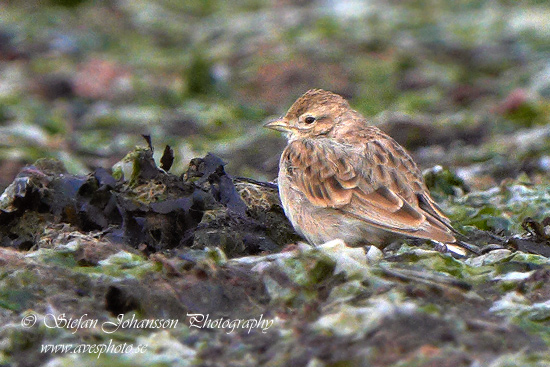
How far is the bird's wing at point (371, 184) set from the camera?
6.46m

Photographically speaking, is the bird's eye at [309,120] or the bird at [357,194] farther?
the bird's eye at [309,120]

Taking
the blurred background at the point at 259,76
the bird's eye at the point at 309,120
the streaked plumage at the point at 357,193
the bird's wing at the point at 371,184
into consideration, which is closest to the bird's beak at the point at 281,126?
the bird's eye at the point at 309,120

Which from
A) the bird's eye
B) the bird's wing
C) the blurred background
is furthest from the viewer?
the blurred background

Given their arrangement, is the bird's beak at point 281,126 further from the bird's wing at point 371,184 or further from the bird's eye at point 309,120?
the bird's wing at point 371,184

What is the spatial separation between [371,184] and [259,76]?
9273mm

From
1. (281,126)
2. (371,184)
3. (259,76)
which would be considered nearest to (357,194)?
(371,184)

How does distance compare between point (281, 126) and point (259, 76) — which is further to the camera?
point (259, 76)

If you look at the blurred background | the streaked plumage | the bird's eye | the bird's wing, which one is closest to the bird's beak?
the bird's eye

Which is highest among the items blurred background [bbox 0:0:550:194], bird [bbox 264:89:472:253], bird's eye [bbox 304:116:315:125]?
bird's eye [bbox 304:116:315:125]

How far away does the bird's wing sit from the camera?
646cm

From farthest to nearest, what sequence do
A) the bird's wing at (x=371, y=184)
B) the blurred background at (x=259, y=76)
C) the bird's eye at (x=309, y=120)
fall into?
the blurred background at (x=259, y=76)
the bird's eye at (x=309, y=120)
the bird's wing at (x=371, y=184)

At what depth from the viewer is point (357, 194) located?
263 inches

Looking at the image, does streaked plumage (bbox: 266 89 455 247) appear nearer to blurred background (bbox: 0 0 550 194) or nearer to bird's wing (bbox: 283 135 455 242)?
bird's wing (bbox: 283 135 455 242)

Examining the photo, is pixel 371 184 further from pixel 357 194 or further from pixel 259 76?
pixel 259 76
